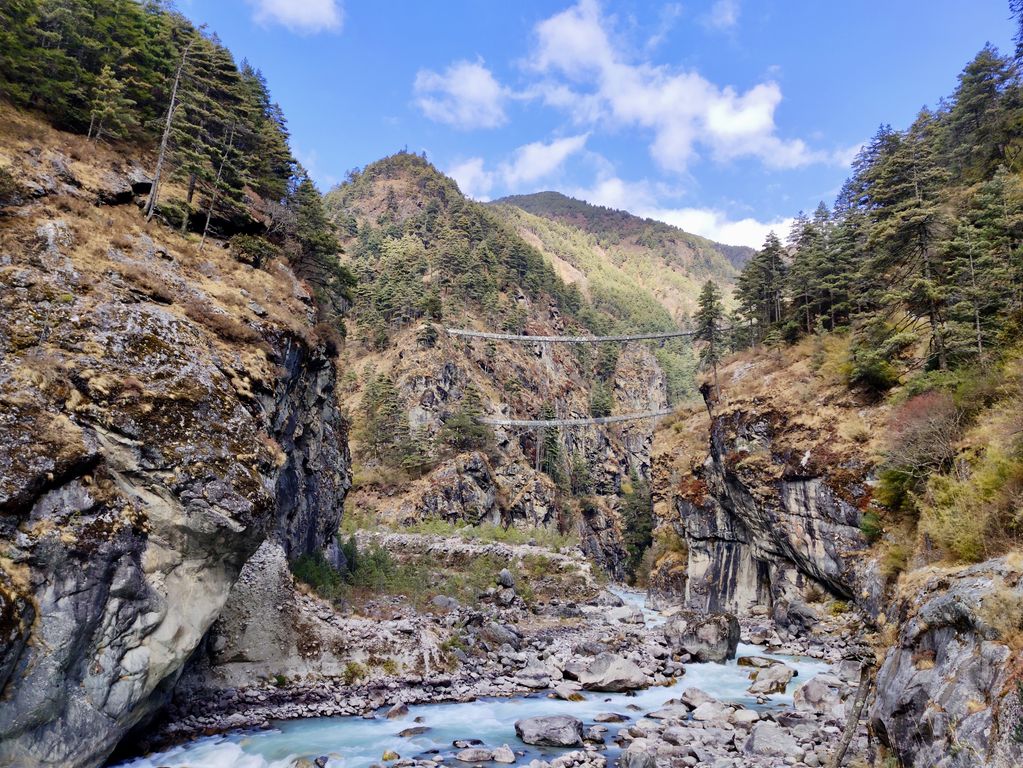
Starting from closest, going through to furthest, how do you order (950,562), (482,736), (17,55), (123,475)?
(950,562) < (123,475) < (482,736) < (17,55)

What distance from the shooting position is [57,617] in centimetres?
910

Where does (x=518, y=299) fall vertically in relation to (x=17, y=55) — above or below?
above

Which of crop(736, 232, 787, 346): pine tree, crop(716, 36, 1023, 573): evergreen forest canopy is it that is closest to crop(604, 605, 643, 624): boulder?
crop(716, 36, 1023, 573): evergreen forest canopy

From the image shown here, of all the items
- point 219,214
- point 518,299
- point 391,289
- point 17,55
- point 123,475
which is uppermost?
point 518,299

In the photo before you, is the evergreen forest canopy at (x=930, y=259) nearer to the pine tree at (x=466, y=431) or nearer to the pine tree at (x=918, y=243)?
the pine tree at (x=918, y=243)

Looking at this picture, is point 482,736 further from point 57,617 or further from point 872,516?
point 872,516

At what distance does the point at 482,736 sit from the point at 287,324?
555 inches

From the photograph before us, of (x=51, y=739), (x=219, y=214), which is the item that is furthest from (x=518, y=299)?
(x=51, y=739)

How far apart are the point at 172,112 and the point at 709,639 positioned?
31.6m

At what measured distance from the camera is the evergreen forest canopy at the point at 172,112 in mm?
22016

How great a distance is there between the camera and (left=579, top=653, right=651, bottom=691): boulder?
64.3 feet

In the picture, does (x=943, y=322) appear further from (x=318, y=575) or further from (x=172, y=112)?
(x=172, y=112)

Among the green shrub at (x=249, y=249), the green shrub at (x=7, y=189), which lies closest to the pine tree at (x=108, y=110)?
the green shrub at (x=249, y=249)

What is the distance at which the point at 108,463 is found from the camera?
36.0ft
